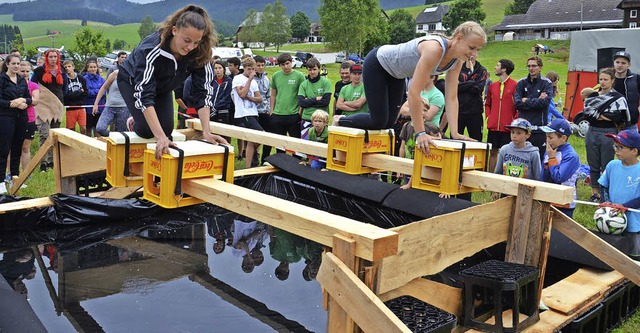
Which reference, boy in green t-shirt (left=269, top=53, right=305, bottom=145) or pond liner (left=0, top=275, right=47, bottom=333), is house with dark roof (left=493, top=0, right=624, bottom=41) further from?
pond liner (left=0, top=275, right=47, bottom=333)

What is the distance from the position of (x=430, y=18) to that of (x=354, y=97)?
125249 millimetres

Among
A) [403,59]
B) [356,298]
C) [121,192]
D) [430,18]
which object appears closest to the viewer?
[356,298]

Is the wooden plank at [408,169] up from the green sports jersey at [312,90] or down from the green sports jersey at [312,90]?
down

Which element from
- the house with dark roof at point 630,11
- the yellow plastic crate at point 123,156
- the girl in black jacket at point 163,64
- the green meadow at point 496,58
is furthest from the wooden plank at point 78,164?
the house with dark roof at point 630,11

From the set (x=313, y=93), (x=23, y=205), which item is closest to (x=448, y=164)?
(x=23, y=205)

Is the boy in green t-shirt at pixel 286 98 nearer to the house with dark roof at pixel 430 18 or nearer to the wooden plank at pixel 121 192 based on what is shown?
the wooden plank at pixel 121 192

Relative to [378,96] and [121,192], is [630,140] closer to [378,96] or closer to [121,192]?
[378,96]

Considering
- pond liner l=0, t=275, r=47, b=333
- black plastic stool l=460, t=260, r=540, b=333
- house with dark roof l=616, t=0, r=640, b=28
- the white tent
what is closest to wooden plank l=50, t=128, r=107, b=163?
pond liner l=0, t=275, r=47, b=333

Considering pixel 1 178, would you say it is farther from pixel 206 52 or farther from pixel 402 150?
pixel 402 150

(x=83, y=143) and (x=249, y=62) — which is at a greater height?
(x=249, y=62)

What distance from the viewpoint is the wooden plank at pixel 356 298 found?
8.19 ft

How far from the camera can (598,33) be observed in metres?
14.0

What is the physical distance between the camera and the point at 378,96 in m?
4.74

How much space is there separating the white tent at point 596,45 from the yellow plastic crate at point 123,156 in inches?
456
